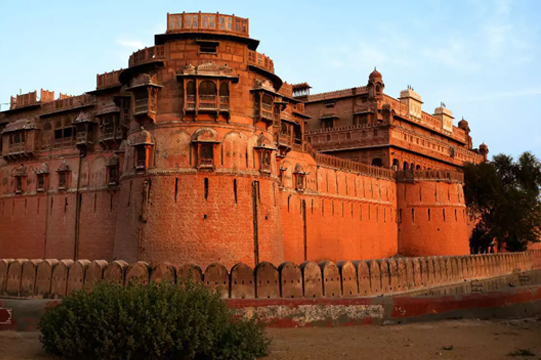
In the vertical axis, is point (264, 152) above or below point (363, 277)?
above

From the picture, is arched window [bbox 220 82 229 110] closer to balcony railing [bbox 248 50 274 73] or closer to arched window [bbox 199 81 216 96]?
arched window [bbox 199 81 216 96]

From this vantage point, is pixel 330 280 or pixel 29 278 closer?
pixel 330 280

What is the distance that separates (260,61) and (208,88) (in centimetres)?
356

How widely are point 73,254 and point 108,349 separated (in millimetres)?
27724

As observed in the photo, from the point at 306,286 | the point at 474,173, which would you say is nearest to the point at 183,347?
the point at 306,286

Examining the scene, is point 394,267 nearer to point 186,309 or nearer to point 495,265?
point 186,309

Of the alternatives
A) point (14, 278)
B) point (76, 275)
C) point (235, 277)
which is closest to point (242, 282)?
point (235, 277)

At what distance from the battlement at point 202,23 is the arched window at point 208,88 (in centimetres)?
260

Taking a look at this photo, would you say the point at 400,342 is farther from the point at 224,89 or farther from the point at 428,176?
the point at 428,176

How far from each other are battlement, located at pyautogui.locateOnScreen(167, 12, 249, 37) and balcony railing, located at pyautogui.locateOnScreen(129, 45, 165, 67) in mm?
1003

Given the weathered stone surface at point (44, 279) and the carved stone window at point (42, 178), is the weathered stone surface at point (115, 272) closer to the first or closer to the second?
the weathered stone surface at point (44, 279)

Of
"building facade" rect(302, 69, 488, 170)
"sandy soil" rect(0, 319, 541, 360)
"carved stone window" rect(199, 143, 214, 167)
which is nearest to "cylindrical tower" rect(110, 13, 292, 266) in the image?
"carved stone window" rect(199, 143, 214, 167)

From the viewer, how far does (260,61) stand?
30641 millimetres

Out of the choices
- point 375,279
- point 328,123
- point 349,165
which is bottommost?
point 375,279
